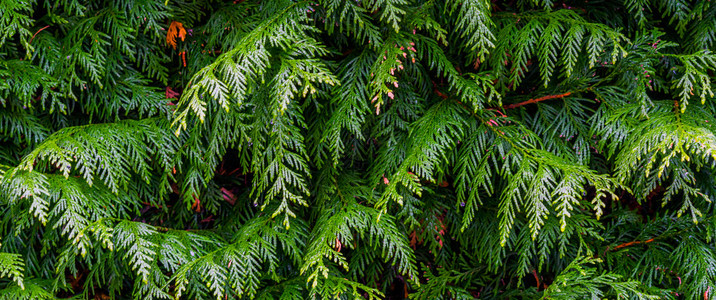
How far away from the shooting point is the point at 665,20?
7.37 ft

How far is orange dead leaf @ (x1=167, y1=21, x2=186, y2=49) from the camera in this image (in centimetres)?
209

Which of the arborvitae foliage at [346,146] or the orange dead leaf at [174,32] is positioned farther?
the orange dead leaf at [174,32]

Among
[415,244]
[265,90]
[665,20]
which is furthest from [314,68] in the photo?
[665,20]

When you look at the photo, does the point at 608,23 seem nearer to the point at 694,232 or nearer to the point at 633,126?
the point at 633,126

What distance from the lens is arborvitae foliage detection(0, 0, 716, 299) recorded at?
5.87 ft

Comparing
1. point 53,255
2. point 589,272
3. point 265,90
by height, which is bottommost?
point 53,255

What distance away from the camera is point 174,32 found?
2092mm

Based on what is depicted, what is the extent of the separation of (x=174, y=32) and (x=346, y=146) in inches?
35.1

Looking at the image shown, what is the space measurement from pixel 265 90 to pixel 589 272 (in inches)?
56.5

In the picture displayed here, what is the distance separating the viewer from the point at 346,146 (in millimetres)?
2084

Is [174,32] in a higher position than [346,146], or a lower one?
higher

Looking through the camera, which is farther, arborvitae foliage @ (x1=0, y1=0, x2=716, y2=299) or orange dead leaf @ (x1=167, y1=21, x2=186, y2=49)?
orange dead leaf @ (x1=167, y1=21, x2=186, y2=49)

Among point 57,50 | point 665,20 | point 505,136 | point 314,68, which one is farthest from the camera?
point 665,20

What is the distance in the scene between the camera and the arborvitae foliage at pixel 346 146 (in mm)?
1789
